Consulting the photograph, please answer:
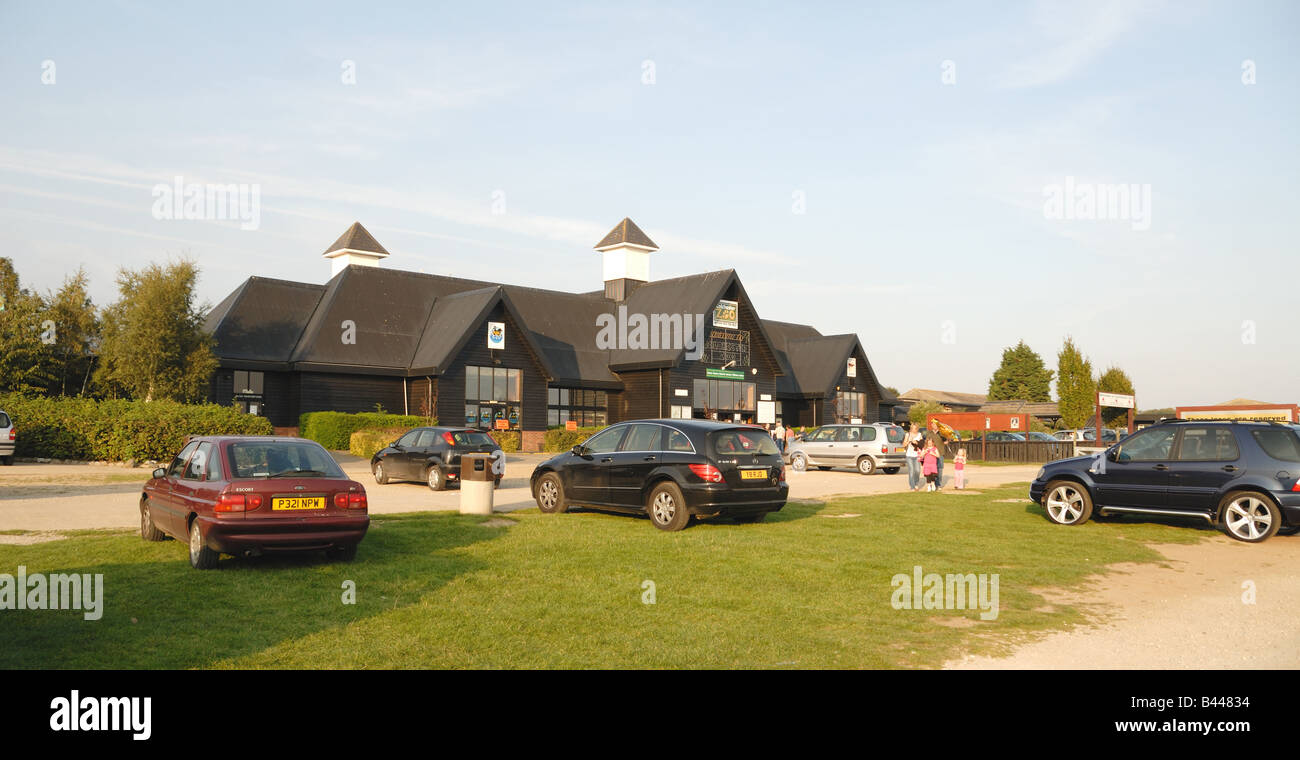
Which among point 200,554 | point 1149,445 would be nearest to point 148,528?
point 200,554

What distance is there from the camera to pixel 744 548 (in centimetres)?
1166

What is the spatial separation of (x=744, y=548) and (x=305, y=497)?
211 inches

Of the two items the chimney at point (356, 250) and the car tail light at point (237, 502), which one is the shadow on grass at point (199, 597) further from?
the chimney at point (356, 250)

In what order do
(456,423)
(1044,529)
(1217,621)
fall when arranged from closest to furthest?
(1217,621), (1044,529), (456,423)

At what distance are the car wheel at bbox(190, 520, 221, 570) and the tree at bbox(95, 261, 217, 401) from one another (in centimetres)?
2323

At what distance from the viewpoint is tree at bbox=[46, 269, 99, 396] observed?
3170 cm

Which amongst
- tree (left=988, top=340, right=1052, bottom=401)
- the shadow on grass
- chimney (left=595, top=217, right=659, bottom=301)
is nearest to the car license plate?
the shadow on grass

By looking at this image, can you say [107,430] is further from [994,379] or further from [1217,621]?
[994,379]

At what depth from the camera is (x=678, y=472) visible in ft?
43.9

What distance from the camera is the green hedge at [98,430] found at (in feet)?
82.1

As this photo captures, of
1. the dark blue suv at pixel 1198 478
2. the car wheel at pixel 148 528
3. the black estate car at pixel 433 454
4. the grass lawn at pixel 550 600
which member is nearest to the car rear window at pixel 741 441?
the grass lawn at pixel 550 600

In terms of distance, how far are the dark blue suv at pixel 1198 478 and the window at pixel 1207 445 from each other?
0.01 meters

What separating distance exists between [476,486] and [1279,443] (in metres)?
12.1
